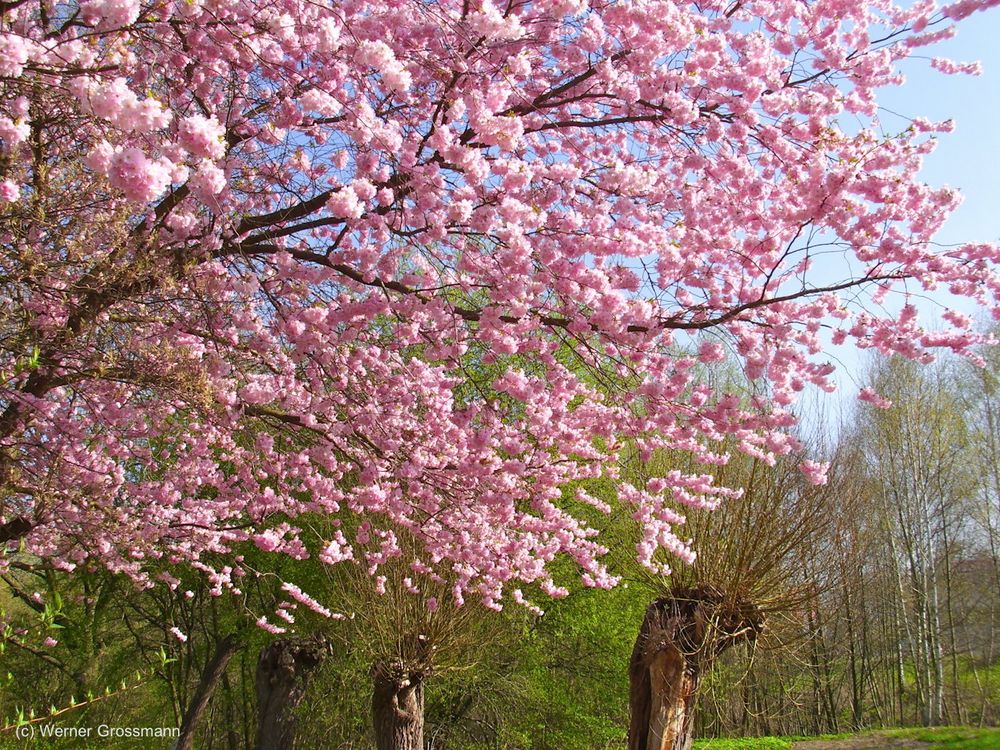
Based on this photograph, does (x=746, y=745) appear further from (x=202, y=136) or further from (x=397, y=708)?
(x=202, y=136)

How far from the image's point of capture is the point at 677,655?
25.1ft

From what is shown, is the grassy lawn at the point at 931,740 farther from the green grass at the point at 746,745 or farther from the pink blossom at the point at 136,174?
the pink blossom at the point at 136,174

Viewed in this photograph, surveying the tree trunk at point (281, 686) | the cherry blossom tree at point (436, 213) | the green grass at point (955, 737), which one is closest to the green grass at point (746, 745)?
the green grass at point (955, 737)

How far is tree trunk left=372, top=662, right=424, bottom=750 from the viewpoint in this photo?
355 inches

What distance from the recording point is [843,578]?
9656mm

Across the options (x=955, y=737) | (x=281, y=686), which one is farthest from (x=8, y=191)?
(x=955, y=737)

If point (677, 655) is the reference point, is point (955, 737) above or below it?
below

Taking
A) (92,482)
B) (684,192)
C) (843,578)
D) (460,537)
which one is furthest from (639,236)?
(843,578)

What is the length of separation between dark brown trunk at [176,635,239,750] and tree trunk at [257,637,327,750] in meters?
2.96

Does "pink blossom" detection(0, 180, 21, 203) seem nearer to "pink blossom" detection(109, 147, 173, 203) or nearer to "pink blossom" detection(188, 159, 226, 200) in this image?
"pink blossom" detection(188, 159, 226, 200)

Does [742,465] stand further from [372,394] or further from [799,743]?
[799,743]

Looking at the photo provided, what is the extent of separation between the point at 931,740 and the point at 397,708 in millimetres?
10678

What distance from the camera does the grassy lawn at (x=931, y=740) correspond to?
12.6 m

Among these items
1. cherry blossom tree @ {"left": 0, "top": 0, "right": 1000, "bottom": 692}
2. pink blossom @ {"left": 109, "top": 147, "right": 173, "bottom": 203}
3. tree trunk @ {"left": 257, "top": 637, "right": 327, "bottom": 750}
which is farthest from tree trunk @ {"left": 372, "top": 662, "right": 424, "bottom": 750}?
pink blossom @ {"left": 109, "top": 147, "right": 173, "bottom": 203}
